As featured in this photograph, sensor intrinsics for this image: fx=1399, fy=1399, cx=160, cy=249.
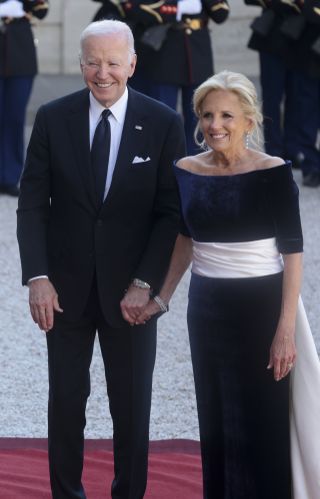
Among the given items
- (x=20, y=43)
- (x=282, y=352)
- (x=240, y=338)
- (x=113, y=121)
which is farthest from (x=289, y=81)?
(x=282, y=352)

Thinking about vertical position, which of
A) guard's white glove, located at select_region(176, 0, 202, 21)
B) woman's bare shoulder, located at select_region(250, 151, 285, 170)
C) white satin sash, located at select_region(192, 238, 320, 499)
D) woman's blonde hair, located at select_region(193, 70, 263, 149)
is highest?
woman's blonde hair, located at select_region(193, 70, 263, 149)

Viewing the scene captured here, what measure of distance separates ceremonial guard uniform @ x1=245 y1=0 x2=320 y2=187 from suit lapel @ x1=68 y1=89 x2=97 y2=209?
5054mm

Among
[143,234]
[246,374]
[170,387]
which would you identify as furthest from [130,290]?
[170,387]

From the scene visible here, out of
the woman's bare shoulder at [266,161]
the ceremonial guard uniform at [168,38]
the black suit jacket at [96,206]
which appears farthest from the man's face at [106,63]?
the ceremonial guard uniform at [168,38]

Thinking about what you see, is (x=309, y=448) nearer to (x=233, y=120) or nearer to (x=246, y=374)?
(x=246, y=374)

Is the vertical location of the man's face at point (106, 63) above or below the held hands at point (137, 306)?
above

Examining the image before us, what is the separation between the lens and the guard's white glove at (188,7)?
28.6 feet

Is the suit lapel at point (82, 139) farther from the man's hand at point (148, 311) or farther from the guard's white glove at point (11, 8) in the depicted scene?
the guard's white glove at point (11, 8)

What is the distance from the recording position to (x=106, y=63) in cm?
383

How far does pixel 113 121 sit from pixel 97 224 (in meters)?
0.30

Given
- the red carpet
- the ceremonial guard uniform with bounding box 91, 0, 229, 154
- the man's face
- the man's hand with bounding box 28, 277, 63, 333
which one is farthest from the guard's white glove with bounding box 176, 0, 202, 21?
the man's hand with bounding box 28, 277, 63, 333

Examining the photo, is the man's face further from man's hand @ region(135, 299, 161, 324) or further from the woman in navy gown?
man's hand @ region(135, 299, 161, 324)

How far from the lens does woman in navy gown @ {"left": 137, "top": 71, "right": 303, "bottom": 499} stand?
3744mm

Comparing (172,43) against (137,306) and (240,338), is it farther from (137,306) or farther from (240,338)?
(240,338)
